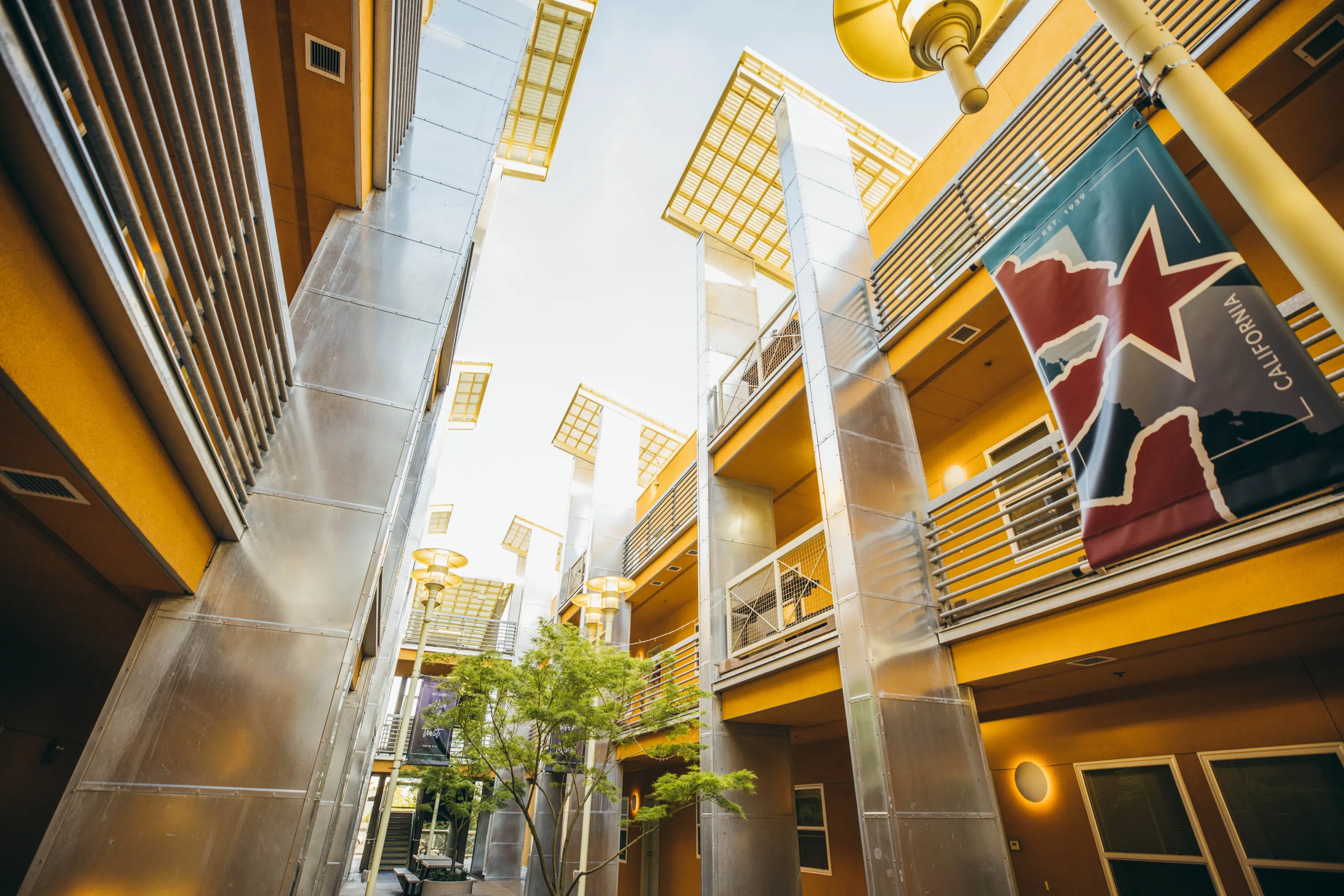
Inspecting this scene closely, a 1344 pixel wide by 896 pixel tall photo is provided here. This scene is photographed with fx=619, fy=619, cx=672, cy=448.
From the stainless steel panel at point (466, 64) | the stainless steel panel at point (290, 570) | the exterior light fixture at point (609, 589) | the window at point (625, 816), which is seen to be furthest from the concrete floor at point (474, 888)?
the stainless steel panel at point (466, 64)

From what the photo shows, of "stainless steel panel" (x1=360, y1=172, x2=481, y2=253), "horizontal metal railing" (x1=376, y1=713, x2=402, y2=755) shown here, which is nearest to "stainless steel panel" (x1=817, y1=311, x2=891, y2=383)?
"stainless steel panel" (x1=360, y1=172, x2=481, y2=253)

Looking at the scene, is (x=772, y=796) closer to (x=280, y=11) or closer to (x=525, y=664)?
(x=525, y=664)

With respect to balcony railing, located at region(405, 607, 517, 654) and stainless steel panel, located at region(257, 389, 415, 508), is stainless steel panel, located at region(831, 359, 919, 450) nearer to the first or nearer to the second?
stainless steel panel, located at region(257, 389, 415, 508)

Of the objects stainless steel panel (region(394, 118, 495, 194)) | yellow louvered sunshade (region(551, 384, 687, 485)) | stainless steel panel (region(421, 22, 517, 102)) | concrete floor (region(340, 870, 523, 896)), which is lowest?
concrete floor (region(340, 870, 523, 896))

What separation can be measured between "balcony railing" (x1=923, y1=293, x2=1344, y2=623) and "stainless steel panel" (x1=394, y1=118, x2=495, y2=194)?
25.1ft

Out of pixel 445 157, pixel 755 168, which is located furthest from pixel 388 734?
pixel 755 168

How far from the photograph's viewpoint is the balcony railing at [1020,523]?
5.73 metres

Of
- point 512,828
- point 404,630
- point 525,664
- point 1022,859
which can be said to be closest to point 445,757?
point 512,828

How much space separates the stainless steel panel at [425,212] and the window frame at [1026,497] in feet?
23.9

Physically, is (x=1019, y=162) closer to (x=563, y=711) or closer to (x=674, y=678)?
(x=563, y=711)

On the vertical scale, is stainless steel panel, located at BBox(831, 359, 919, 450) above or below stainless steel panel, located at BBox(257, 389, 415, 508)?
above

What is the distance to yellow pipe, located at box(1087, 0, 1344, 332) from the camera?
1.71 meters

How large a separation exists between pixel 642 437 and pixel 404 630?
1158 cm

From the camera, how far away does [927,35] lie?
277 cm
